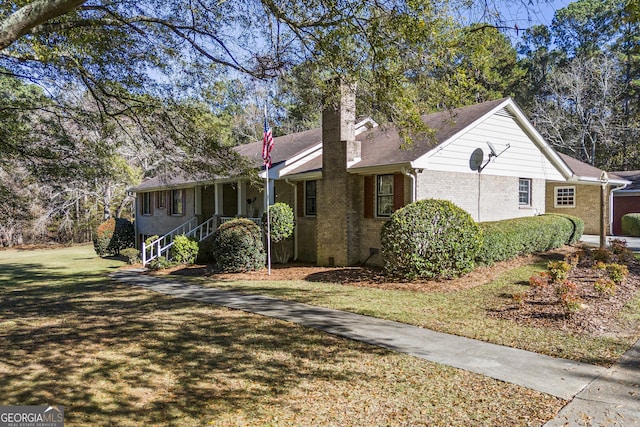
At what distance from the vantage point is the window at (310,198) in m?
16.5

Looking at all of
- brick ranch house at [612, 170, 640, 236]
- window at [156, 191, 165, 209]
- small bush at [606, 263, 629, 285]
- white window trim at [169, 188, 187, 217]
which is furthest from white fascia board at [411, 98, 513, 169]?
window at [156, 191, 165, 209]

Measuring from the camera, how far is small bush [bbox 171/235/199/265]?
1716cm

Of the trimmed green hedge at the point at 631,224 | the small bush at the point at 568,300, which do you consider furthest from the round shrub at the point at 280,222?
the trimmed green hedge at the point at 631,224

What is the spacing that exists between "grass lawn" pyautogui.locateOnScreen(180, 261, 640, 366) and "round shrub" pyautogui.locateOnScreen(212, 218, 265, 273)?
134 centimetres

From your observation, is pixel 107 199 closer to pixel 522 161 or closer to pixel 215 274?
pixel 215 274

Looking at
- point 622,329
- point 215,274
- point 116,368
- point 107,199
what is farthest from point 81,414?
point 107,199

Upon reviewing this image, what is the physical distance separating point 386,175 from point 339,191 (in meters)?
1.66

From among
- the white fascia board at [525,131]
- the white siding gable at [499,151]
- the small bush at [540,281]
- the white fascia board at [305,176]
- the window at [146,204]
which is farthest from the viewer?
the window at [146,204]

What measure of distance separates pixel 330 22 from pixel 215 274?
9.53 m

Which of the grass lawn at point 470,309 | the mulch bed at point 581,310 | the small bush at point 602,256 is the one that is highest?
the small bush at point 602,256

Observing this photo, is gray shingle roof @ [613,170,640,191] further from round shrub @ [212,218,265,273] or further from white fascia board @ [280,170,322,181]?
round shrub @ [212,218,265,273]

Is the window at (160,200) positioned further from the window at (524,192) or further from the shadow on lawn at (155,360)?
the window at (524,192)

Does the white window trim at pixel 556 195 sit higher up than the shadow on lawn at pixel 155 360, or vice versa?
the white window trim at pixel 556 195

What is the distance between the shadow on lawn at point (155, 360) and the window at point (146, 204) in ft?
58.4
